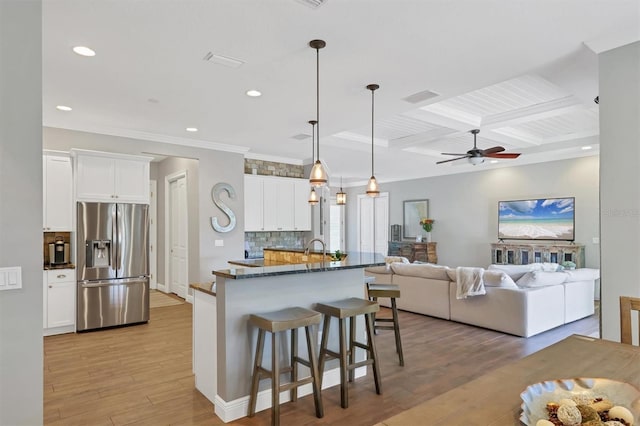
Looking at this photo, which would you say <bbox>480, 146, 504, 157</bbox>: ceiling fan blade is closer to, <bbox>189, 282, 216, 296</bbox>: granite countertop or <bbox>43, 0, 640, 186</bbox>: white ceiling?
<bbox>43, 0, 640, 186</bbox>: white ceiling

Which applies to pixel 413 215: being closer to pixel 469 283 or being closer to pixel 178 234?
pixel 469 283

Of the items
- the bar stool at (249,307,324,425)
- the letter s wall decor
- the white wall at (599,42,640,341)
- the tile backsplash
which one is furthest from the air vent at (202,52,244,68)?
the tile backsplash

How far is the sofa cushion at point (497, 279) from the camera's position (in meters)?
4.80

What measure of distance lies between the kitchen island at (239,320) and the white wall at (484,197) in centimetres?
626

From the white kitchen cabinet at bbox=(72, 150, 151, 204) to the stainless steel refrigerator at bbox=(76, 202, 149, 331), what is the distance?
0.42 ft

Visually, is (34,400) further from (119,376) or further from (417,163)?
(417,163)

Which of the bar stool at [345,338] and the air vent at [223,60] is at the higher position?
the air vent at [223,60]

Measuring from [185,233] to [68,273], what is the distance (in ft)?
7.23

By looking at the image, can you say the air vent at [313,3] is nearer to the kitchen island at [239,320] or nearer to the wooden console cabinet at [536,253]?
the kitchen island at [239,320]

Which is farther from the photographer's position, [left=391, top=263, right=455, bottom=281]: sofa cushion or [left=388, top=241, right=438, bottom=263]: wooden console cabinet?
[left=388, top=241, right=438, bottom=263]: wooden console cabinet

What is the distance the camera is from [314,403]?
2893 millimetres

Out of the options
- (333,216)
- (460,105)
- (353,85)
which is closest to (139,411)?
(353,85)

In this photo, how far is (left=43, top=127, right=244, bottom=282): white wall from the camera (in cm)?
560

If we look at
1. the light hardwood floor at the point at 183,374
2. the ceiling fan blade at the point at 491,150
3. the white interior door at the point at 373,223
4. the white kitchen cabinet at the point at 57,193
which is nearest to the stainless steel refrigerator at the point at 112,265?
the light hardwood floor at the point at 183,374
